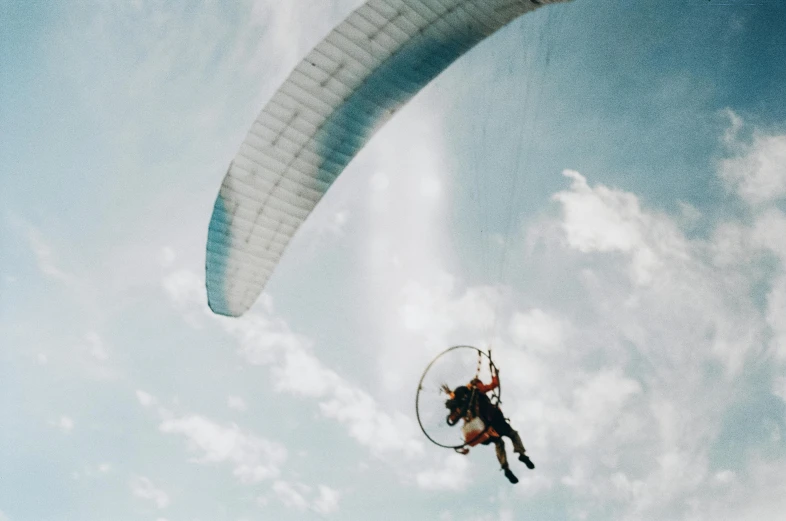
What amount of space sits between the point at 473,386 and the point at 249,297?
538 cm

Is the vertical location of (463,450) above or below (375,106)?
below

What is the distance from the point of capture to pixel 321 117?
30.2ft

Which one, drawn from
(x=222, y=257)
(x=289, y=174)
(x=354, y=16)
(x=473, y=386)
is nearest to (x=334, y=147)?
(x=289, y=174)

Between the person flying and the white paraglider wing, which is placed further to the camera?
the white paraglider wing

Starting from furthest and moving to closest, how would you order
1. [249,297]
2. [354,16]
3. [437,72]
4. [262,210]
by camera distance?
1. [249,297]
2. [262,210]
3. [437,72]
4. [354,16]

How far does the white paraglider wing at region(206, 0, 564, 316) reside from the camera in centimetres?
820

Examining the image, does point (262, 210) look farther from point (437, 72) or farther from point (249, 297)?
point (437, 72)

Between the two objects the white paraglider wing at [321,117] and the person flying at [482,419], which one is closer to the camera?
the person flying at [482,419]

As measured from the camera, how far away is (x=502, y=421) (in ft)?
26.8

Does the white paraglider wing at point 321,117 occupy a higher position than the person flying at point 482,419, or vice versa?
the white paraglider wing at point 321,117

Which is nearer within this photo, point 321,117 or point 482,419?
point 482,419

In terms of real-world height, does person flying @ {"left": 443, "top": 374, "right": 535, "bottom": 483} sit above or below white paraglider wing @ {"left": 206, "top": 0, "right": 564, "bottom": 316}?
below

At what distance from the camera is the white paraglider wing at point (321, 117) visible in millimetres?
8203

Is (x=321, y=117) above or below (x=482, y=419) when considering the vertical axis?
above
